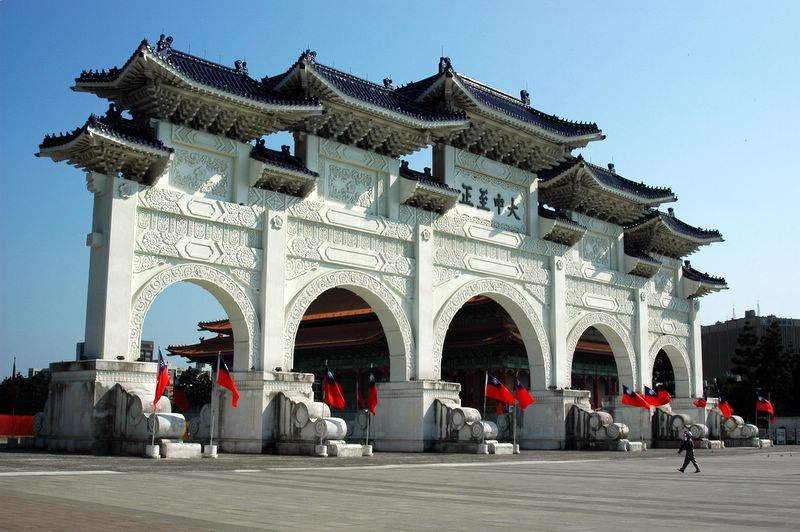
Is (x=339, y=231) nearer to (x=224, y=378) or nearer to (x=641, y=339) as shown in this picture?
(x=224, y=378)

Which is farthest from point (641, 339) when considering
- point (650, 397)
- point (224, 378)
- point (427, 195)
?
point (224, 378)

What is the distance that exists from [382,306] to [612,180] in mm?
14078

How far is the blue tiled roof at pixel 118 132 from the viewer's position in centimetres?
2222

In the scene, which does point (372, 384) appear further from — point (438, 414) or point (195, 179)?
point (195, 179)

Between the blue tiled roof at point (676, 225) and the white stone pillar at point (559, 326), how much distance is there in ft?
20.7

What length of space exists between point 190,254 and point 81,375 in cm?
416

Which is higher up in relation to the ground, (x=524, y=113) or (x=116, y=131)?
(x=524, y=113)

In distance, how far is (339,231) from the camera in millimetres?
27469

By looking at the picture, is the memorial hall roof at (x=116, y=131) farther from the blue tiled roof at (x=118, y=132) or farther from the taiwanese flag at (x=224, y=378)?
the taiwanese flag at (x=224, y=378)

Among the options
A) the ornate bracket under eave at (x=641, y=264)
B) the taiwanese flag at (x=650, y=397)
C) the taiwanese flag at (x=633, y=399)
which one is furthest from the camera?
the ornate bracket under eave at (x=641, y=264)

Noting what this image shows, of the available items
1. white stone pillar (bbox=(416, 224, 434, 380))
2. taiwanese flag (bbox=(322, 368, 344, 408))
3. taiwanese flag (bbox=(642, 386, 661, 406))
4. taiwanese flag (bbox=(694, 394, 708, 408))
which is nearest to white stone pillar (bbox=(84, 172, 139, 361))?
taiwanese flag (bbox=(322, 368, 344, 408))

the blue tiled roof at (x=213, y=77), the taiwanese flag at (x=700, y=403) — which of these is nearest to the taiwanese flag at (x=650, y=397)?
the taiwanese flag at (x=700, y=403)

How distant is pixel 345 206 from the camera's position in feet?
91.1

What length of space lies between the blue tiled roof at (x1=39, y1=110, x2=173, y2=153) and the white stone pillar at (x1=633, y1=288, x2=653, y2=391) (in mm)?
22587
